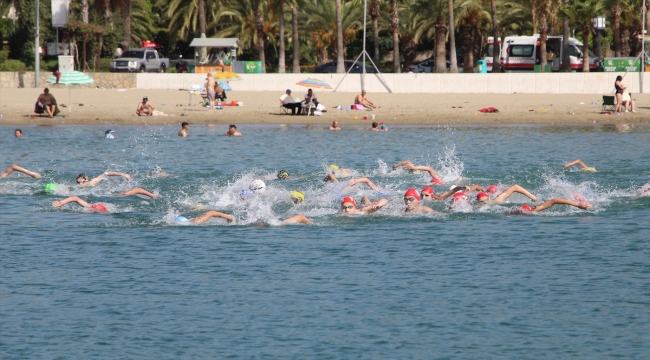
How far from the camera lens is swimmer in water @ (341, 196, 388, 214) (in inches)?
703

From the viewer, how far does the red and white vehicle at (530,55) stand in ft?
166

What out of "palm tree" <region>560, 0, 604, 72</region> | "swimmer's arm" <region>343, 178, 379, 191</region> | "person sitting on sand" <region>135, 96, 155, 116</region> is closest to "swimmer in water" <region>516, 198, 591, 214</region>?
"swimmer's arm" <region>343, 178, 379, 191</region>

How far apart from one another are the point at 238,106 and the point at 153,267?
77.8 ft

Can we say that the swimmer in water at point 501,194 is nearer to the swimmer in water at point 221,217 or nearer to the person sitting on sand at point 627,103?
the swimmer in water at point 221,217

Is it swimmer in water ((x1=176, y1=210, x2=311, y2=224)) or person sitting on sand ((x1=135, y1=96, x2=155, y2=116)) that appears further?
person sitting on sand ((x1=135, y1=96, x2=155, y2=116))

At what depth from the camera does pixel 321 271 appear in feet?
47.2

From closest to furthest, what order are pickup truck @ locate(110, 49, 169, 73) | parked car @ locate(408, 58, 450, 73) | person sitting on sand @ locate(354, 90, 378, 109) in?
1. person sitting on sand @ locate(354, 90, 378, 109)
2. pickup truck @ locate(110, 49, 169, 73)
3. parked car @ locate(408, 58, 450, 73)

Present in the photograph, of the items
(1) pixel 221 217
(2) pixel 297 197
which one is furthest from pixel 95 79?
(1) pixel 221 217

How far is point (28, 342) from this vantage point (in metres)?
11.4

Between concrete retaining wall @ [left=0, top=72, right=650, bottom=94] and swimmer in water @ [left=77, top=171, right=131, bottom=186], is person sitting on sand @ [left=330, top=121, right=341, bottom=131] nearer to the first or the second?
concrete retaining wall @ [left=0, top=72, right=650, bottom=94]

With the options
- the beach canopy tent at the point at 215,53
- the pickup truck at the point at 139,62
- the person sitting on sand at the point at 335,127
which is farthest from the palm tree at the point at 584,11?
the pickup truck at the point at 139,62

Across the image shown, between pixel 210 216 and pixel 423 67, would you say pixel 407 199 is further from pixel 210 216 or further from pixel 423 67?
pixel 423 67

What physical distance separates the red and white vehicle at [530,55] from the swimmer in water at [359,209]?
1341 inches

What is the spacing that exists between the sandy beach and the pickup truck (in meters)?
7.47
